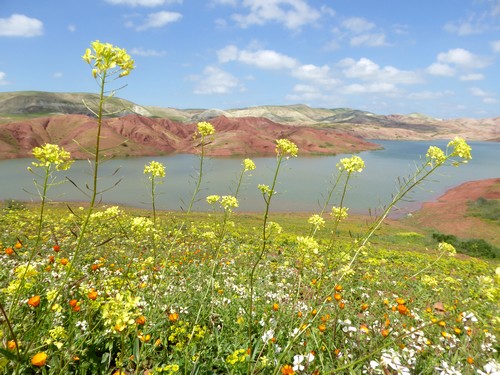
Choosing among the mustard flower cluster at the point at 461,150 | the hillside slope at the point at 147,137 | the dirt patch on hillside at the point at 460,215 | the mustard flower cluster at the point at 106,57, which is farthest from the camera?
the hillside slope at the point at 147,137

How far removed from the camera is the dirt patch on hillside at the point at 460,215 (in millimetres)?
28697

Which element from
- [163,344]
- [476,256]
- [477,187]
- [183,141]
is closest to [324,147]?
[183,141]

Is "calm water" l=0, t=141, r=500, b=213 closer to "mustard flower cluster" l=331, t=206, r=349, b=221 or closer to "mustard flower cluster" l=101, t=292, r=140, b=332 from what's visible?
"mustard flower cluster" l=331, t=206, r=349, b=221

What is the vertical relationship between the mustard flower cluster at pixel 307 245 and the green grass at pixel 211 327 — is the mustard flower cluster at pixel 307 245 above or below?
above

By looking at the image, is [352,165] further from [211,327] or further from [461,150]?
[211,327]

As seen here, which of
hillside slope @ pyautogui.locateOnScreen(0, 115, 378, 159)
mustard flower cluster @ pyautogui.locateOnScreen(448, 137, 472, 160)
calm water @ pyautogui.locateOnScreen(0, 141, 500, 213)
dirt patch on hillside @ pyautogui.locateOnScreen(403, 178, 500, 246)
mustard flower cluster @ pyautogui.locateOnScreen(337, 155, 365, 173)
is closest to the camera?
mustard flower cluster @ pyautogui.locateOnScreen(448, 137, 472, 160)

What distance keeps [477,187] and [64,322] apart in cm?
5713

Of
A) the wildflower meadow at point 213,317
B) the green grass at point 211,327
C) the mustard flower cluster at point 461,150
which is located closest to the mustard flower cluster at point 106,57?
the wildflower meadow at point 213,317

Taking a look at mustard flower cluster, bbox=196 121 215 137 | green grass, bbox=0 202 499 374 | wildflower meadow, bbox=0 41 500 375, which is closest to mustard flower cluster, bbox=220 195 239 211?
wildflower meadow, bbox=0 41 500 375

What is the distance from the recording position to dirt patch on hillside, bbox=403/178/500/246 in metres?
28.7

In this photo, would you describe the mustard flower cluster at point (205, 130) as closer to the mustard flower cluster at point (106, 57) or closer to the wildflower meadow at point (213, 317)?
the wildflower meadow at point (213, 317)

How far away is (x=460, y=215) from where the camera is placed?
34.1m

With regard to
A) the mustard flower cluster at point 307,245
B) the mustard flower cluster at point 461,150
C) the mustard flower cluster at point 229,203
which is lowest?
the mustard flower cluster at point 307,245

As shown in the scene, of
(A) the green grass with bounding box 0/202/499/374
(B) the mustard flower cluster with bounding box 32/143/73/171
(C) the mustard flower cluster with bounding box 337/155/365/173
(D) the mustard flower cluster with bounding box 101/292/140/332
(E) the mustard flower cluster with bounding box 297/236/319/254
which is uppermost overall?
(C) the mustard flower cluster with bounding box 337/155/365/173
